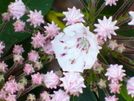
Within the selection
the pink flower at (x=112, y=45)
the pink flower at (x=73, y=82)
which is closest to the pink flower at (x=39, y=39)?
the pink flower at (x=73, y=82)

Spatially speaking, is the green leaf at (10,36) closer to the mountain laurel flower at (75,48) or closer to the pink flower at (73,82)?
the mountain laurel flower at (75,48)

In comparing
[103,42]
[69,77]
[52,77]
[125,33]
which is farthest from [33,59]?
[125,33]

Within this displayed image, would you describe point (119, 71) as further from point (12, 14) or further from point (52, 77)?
point (12, 14)

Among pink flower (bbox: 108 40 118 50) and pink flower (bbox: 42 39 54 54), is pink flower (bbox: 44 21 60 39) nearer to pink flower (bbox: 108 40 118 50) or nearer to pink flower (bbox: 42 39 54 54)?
pink flower (bbox: 42 39 54 54)

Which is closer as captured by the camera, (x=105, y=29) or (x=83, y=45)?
(x=105, y=29)

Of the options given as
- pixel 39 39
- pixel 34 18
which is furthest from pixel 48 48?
pixel 34 18

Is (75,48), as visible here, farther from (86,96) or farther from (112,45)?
(86,96)

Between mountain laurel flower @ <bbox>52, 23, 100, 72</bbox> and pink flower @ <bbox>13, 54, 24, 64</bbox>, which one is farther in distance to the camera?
pink flower @ <bbox>13, 54, 24, 64</bbox>

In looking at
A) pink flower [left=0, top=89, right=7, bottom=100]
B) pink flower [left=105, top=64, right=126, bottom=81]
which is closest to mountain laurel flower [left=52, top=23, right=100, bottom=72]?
pink flower [left=105, top=64, right=126, bottom=81]
